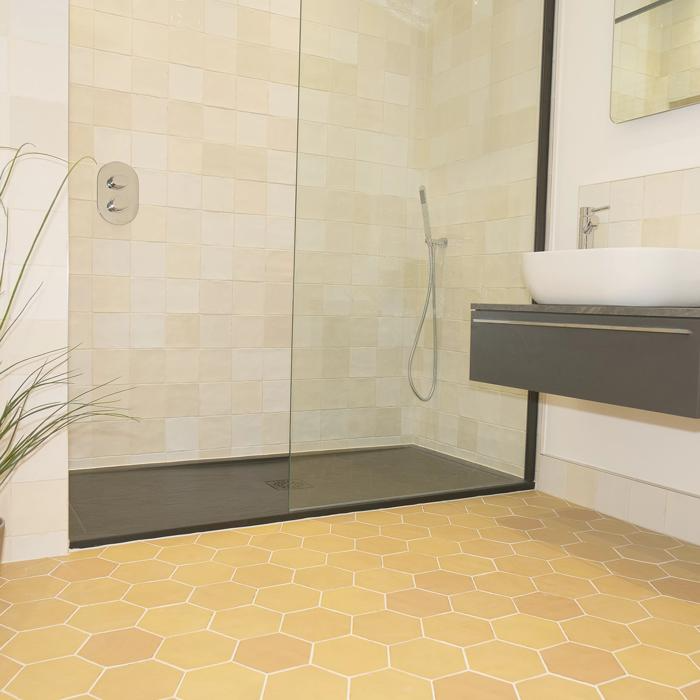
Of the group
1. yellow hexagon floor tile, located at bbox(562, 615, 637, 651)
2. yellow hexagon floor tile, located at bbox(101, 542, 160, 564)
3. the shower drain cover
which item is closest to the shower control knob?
the shower drain cover

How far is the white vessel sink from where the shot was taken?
6.67ft

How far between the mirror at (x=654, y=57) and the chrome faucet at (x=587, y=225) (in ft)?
1.19

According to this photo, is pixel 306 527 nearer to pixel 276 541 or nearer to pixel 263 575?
pixel 276 541

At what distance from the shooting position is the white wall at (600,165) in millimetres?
2553

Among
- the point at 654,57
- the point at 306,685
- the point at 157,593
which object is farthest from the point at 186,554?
the point at 654,57

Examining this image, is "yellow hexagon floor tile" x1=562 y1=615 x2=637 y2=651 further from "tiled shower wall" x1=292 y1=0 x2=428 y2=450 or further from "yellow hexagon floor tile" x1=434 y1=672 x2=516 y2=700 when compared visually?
"tiled shower wall" x1=292 y1=0 x2=428 y2=450

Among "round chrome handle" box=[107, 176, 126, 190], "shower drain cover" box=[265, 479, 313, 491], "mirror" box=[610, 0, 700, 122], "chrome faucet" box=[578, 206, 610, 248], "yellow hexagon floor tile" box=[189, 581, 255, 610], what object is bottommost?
"yellow hexagon floor tile" box=[189, 581, 255, 610]

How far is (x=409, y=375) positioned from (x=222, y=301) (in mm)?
1227

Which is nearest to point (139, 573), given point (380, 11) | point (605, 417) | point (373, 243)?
point (373, 243)

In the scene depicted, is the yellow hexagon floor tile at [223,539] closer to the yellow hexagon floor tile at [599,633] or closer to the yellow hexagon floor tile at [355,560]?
the yellow hexagon floor tile at [355,560]

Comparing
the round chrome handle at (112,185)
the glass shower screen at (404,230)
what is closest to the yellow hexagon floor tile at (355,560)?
the glass shower screen at (404,230)

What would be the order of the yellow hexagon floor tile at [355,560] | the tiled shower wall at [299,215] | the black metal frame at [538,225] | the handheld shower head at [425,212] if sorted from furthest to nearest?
the black metal frame at [538,225] → the handheld shower head at [425,212] → the tiled shower wall at [299,215] → the yellow hexagon floor tile at [355,560]

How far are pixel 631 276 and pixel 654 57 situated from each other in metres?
1.07

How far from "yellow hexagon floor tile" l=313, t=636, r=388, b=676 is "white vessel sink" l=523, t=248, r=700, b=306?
3.99 ft
